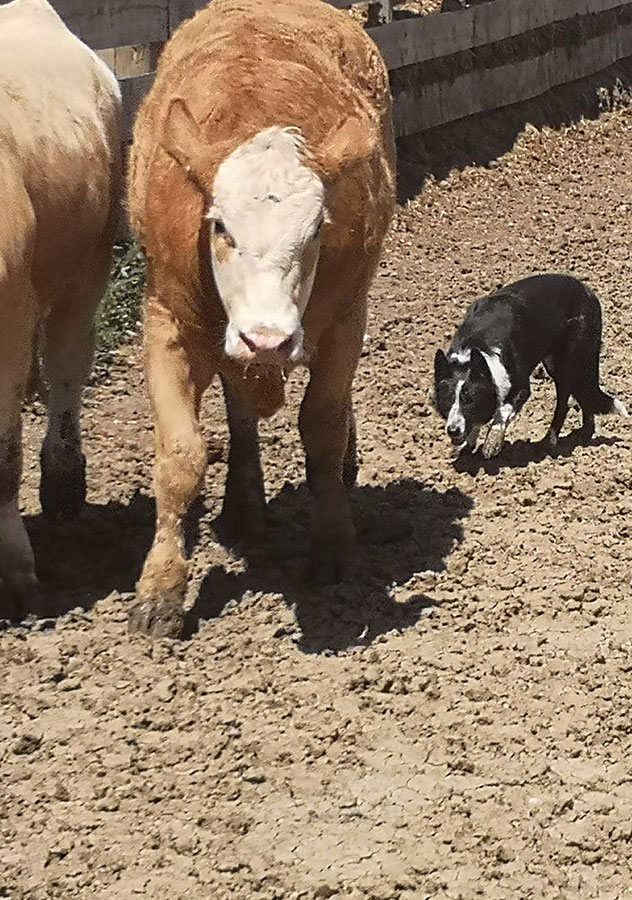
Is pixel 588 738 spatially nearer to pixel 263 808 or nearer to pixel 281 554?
pixel 263 808

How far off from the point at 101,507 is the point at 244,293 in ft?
6.52

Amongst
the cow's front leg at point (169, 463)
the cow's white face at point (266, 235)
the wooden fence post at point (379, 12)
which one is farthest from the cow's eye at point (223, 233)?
the wooden fence post at point (379, 12)

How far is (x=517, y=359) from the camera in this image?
6980mm

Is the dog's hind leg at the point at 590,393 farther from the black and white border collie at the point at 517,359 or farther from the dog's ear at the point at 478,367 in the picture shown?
the dog's ear at the point at 478,367

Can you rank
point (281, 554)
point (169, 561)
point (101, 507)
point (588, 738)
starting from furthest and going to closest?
point (101, 507) → point (281, 554) → point (169, 561) → point (588, 738)

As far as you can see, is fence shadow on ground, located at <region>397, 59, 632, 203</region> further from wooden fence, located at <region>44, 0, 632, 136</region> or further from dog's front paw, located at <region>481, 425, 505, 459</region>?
dog's front paw, located at <region>481, 425, 505, 459</region>

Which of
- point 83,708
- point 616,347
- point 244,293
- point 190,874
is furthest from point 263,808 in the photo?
point 616,347

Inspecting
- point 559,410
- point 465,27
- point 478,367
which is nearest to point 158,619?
point 478,367

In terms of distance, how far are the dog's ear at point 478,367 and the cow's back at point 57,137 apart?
1.87 meters

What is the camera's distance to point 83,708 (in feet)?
15.3

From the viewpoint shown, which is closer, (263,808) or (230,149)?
(263,808)

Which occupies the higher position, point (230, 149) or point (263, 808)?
point (230, 149)

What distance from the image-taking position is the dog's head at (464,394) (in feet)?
22.0

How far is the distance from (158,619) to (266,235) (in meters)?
1.41
